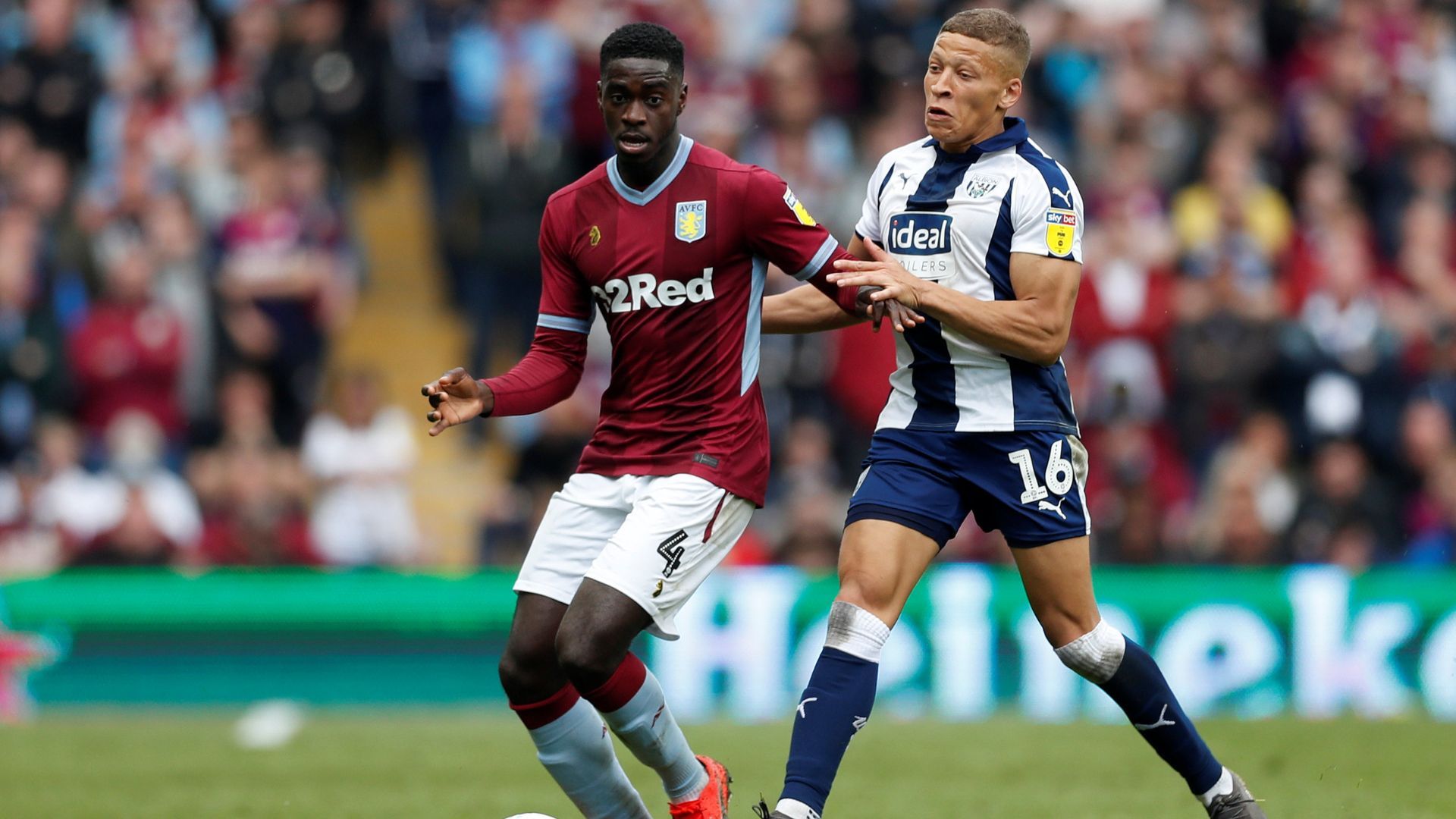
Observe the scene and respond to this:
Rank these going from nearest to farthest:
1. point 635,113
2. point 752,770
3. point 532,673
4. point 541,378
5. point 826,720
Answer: point 826,720 → point 635,113 → point 532,673 → point 541,378 → point 752,770

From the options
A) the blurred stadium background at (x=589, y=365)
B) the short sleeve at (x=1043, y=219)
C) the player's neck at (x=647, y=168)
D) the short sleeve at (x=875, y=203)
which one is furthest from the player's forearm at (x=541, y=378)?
the blurred stadium background at (x=589, y=365)

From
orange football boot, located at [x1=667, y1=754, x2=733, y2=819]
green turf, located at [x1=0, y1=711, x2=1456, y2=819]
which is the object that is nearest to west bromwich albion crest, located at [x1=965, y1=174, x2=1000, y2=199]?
orange football boot, located at [x1=667, y1=754, x2=733, y2=819]

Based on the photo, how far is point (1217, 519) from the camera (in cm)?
1327

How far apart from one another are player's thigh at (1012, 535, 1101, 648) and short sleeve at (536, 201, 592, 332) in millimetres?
1707

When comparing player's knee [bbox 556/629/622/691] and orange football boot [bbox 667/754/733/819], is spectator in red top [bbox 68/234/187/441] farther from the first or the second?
player's knee [bbox 556/629/622/691]

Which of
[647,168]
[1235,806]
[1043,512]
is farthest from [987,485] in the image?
[647,168]

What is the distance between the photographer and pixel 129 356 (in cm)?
1388

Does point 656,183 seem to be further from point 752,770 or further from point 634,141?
point 752,770

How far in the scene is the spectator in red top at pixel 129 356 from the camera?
45.5ft

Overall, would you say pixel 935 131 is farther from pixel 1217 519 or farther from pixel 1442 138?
pixel 1442 138

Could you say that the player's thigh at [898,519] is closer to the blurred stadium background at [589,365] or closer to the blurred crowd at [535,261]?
the blurred stadium background at [589,365]

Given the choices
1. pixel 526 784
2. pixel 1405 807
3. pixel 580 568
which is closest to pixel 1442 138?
pixel 1405 807

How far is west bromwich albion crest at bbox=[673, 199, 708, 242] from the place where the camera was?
6.55 m

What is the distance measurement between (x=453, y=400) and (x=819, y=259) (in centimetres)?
130
